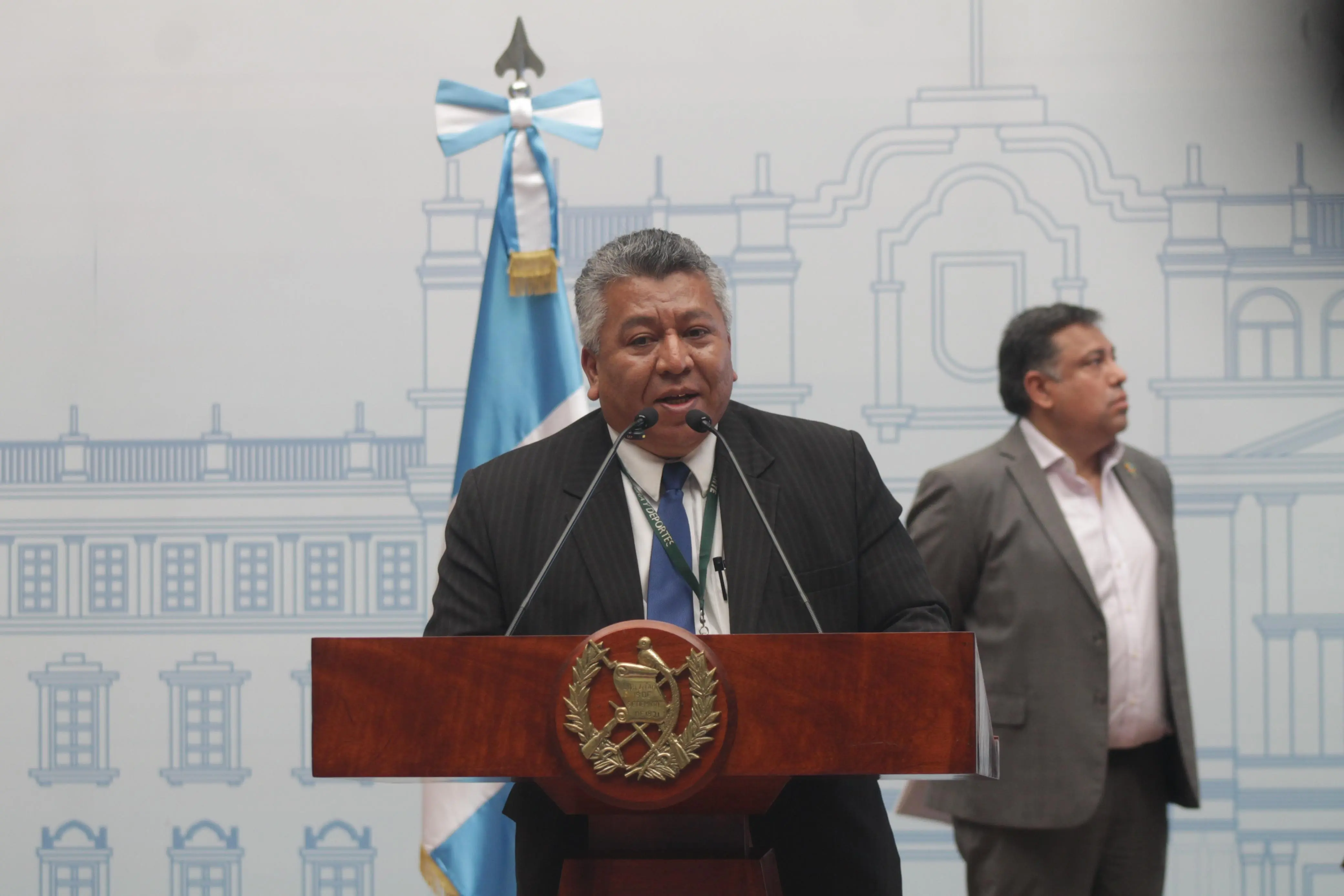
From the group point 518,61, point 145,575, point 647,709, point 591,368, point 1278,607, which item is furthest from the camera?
point 145,575

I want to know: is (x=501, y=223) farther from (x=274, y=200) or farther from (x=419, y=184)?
(x=274, y=200)

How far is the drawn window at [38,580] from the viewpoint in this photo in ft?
13.9

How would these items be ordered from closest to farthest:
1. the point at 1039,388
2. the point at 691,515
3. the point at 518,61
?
the point at 691,515
the point at 518,61
the point at 1039,388

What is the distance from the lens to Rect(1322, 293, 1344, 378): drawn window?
13.5 feet

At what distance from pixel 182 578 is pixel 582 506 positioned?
2.78m

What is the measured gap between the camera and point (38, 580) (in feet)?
13.9

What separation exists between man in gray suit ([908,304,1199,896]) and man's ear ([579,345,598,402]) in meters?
1.44

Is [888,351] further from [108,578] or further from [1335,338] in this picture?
[108,578]

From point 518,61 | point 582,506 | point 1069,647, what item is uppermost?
point 518,61

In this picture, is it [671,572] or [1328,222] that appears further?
[1328,222]

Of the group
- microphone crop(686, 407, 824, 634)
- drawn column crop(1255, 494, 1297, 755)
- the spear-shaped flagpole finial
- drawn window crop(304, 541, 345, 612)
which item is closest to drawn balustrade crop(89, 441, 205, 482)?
drawn window crop(304, 541, 345, 612)

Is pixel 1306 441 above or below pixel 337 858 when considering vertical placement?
above

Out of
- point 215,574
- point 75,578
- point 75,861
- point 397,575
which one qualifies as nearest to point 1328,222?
point 397,575

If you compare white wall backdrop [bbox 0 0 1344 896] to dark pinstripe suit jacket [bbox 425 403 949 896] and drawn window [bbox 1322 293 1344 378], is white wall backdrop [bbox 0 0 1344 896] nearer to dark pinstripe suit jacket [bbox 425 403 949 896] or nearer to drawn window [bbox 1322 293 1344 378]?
drawn window [bbox 1322 293 1344 378]
